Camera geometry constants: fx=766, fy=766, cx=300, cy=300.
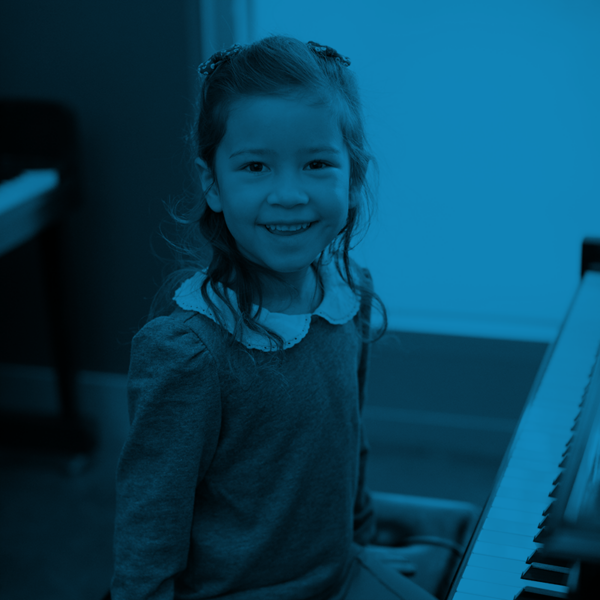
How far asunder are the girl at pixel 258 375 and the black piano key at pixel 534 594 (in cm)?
28

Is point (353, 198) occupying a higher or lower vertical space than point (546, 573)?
higher

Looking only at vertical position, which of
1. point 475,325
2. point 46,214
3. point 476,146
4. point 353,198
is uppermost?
point 353,198

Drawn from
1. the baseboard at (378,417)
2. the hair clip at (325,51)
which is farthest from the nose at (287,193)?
the baseboard at (378,417)

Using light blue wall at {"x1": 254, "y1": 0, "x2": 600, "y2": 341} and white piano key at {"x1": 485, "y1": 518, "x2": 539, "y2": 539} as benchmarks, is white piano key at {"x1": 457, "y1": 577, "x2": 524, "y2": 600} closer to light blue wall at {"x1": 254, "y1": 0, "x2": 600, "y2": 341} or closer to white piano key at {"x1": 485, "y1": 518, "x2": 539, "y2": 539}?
white piano key at {"x1": 485, "y1": 518, "x2": 539, "y2": 539}

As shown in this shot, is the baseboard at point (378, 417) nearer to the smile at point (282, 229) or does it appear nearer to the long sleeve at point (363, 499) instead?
the long sleeve at point (363, 499)

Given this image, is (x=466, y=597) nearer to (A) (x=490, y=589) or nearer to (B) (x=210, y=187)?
(A) (x=490, y=589)

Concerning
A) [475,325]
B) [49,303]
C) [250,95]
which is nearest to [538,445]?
[250,95]

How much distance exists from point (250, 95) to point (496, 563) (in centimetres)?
60

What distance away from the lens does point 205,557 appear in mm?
1008

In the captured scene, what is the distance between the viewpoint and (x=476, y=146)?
214 centimetres

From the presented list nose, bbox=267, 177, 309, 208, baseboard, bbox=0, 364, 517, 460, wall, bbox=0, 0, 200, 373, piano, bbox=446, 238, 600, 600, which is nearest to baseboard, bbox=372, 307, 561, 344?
baseboard, bbox=0, 364, 517, 460

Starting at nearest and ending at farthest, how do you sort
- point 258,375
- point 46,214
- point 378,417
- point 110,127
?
1. point 258,375
2. point 46,214
3. point 110,127
4. point 378,417

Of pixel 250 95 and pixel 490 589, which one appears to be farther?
pixel 250 95

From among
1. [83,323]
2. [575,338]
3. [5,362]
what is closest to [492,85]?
[575,338]
